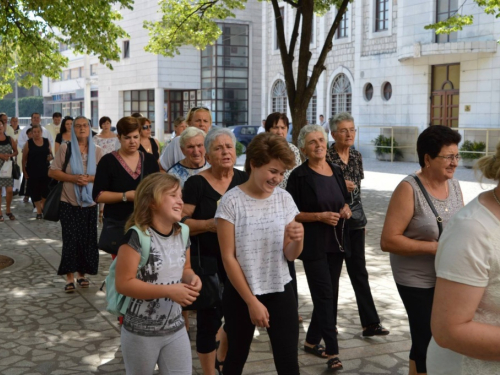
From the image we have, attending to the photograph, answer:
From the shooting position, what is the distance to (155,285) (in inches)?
144

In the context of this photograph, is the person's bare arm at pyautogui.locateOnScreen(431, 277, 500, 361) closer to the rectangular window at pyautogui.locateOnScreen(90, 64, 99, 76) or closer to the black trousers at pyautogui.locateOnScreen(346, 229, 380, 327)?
the black trousers at pyautogui.locateOnScreen(346, 229, 380, 327)

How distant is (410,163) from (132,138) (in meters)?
24.1

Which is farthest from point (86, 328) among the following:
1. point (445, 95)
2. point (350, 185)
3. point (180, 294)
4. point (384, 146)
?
point (384, 146)

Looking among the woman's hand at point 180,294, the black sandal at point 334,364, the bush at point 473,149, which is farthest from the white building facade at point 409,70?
the woman's hand at point 180,294

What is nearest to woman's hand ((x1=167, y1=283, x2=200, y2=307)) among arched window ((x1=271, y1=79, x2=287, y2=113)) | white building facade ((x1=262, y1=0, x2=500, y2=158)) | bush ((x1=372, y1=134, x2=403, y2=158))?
white building facade ((x1=262, y1=0, x2=500, y2=158))

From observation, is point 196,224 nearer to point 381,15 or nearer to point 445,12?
point 445,12

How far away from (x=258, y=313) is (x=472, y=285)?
1.75m

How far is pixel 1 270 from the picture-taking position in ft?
29.2

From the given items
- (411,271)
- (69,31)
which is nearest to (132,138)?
(411,271)

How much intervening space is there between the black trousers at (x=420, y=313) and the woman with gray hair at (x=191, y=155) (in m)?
2.14

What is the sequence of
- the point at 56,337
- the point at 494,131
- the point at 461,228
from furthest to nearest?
1. the point at 494,131
2. the point at 56,337
3. the point at 461,228

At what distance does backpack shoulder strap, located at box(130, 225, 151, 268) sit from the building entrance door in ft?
87.5

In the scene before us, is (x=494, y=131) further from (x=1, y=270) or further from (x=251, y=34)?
(x=251, y=34)

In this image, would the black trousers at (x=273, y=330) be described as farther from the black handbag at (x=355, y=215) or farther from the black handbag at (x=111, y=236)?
the black handbag at (x=111, y=236)
